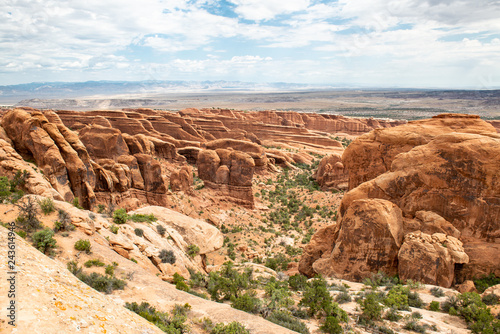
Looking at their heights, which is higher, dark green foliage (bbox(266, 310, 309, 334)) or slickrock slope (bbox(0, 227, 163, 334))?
Answer: slickrock slope (bbox(0, 227, 163, 334))

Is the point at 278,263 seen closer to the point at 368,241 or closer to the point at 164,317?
the point at 368,241

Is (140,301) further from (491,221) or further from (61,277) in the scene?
(491,221)

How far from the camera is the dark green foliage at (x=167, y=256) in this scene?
1800 centimetres

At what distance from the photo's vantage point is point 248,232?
110ft

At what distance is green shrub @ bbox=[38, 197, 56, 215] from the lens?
14695mm

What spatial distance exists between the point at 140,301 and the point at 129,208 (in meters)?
18.8

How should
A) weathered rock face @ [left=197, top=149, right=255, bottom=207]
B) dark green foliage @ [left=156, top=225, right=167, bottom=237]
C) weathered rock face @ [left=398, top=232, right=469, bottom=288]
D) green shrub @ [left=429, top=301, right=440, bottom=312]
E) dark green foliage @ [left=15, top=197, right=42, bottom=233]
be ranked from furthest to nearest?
weathered rock face @ [left=197, top=149, right=255, bottom=207] < dark green foliage @ [left=156, top=225, right=167, bottom=237] < weathered rock face @ [left=398, top=232, right=469, bottom=288] < green shrub @ [left=429, top=301, right=440, bottom=312] < dark green foliage @ [left=15, top=197, right=42, bottom=233]

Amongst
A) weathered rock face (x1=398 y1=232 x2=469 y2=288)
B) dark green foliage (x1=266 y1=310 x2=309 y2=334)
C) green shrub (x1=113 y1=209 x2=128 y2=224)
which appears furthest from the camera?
green shrub (x1=113 y1=209 x2=128 y2=224)

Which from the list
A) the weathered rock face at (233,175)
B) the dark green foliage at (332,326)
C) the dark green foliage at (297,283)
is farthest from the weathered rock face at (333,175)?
the dark green foliage at (332,326)

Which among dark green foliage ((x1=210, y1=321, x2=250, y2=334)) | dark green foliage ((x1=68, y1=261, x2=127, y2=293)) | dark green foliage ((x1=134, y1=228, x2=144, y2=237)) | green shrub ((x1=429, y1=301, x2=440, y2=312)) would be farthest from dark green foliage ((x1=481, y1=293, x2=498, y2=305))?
dark green foliage ((x1=134, y1=228, x2=144, y2=237))

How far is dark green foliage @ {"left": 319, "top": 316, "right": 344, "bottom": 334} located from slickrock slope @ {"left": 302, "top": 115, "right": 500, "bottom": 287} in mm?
7251

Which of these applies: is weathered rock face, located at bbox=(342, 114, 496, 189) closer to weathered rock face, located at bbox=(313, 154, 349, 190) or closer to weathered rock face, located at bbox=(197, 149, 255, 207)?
weathered rock face, located at bbox=(197, 149, 255, 207)

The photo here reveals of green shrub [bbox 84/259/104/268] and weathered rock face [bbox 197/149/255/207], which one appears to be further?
weathered rock face [bbox 197/149/255/207]

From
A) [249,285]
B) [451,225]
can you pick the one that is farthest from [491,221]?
[249,285]
